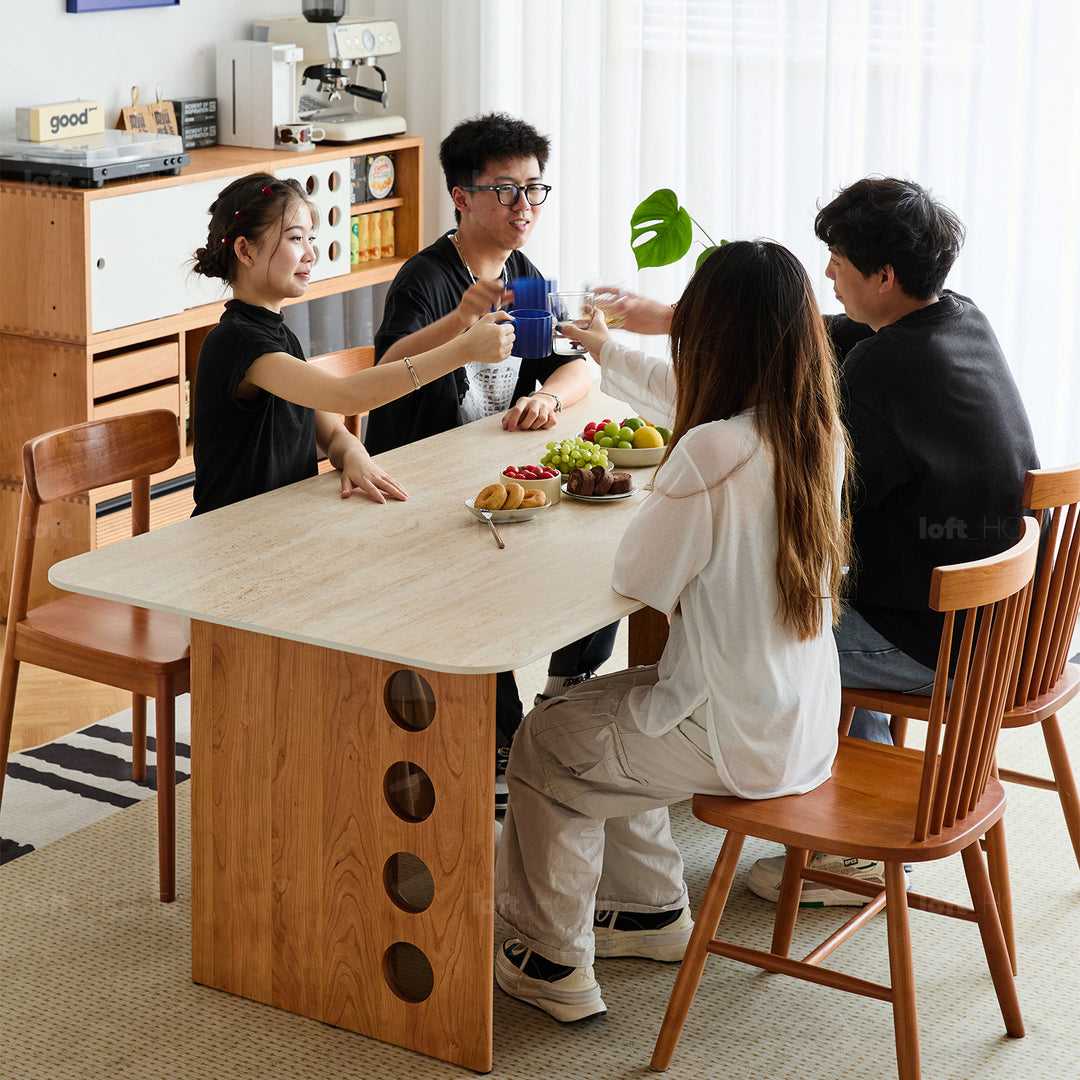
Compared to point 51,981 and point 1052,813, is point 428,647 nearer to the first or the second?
point 51,981

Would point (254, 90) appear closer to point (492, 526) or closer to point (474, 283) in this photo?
point (474, 283)

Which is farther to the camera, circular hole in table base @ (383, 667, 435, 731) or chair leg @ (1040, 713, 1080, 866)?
chair leg @ (1040, 713, 1080, 866)

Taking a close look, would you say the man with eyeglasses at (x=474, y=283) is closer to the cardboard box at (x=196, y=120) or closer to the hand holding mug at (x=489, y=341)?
the hand holding mug at (x=489, y=341)

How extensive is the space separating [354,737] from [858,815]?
725 mm

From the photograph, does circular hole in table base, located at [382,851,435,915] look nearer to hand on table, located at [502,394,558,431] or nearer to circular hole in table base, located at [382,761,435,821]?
circular hole in table base, located at [382,761,435,821]

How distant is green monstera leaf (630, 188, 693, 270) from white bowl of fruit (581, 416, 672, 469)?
20.8 inches

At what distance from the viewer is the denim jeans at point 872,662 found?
242 centimetres

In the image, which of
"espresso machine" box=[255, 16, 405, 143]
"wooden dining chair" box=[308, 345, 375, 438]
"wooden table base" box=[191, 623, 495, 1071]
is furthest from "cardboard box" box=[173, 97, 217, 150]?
"wooden table base" box=[191, 623, 495, 1071]

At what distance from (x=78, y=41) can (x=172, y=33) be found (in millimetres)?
390

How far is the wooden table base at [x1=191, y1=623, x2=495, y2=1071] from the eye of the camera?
2.07 metres

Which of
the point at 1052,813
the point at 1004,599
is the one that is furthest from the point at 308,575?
the point at 1052,813

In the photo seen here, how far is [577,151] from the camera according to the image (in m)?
4.82

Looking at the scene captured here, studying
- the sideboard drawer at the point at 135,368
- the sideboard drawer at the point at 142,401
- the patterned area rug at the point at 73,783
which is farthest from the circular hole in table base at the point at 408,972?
the sideboard drawer at the point at 135,368

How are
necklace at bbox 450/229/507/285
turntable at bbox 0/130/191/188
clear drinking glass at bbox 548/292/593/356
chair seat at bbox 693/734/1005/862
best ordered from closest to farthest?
chair seat at bbox 693/734/1005/862, clear drinking glass at bbox 548/292/593/356, necklace at bbox 450/229/507/285, turntable at bbox 0/130/191/188
